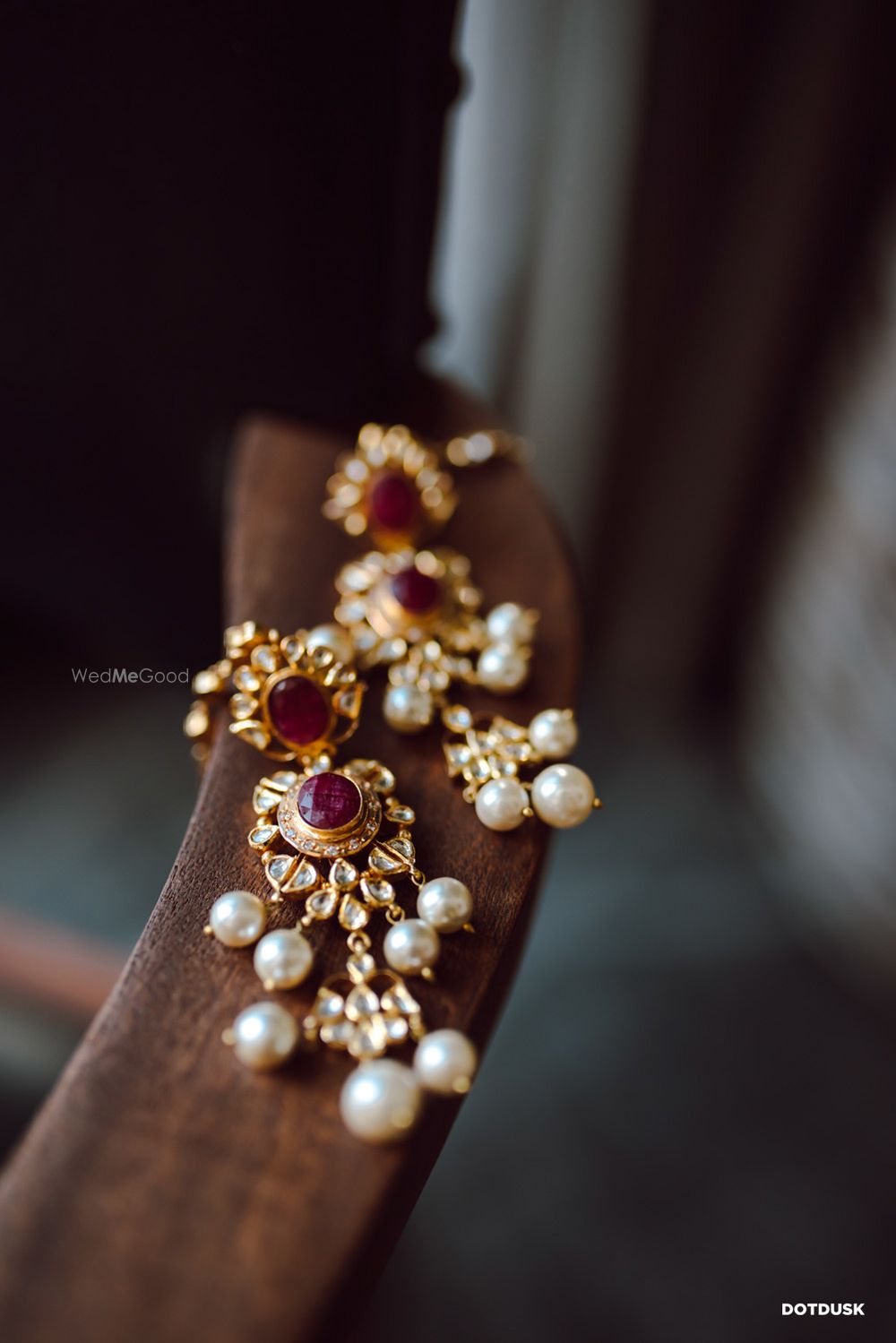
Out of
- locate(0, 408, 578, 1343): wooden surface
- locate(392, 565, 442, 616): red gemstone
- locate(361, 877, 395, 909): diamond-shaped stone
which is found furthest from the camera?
locate(392, 565, 442, 616): red gemstone

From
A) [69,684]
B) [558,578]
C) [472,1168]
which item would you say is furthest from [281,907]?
[69,684]

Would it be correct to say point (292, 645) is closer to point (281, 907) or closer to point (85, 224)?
point (281, 907)

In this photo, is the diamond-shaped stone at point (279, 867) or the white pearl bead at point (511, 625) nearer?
the diamond-shaped stone at point (279, 867)

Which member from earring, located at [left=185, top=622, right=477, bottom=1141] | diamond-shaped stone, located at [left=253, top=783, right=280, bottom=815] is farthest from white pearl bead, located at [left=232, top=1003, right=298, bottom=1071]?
diamond-shaped stone, located at [left=253, top=783, right=280, bottom=815]

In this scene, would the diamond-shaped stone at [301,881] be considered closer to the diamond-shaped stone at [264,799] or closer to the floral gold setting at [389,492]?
the diamond-shaped stone at [264,799]

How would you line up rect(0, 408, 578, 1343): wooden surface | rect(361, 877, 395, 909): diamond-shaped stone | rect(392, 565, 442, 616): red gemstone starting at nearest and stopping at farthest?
rect(0, 408, 578, 1343): wooden surface, rect(361, 877, 395, 909): diamond-shaped stone, rect(392, 565, 442, 616): red gemstone

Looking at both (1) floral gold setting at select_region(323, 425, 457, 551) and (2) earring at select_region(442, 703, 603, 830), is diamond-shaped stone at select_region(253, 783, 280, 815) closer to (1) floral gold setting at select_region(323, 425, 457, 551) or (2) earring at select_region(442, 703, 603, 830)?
(2) earring at select_region(442, 703, 603, 830)

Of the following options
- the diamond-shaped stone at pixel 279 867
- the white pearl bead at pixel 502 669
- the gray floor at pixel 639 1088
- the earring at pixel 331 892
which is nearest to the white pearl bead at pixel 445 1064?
the earring at pixel 331 892
